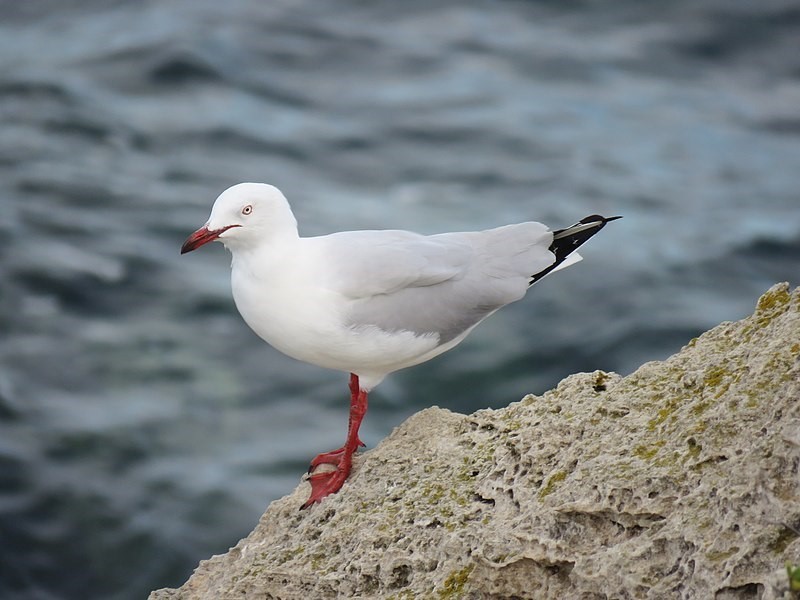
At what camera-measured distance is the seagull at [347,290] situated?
6.06 meters

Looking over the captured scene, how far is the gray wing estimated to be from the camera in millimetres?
6199

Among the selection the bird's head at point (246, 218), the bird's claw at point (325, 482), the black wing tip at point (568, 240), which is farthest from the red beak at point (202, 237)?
the black wing tip at point (568, 240)

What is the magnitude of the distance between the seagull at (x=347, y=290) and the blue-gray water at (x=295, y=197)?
6263 millimetres

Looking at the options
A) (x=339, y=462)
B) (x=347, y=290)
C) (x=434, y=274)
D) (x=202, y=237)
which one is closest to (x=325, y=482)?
(x=339, y=462)

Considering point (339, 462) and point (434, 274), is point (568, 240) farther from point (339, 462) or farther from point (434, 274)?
point (339, 462)

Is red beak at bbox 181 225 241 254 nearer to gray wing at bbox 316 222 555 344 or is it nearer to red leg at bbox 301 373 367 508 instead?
gray wing at bbox 316 222 555 344

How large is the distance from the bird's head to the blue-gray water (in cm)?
644

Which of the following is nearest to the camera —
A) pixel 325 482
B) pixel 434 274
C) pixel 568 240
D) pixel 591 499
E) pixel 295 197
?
pixel 591 499

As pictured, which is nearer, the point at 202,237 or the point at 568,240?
the point at 202,237

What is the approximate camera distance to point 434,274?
6.43 metres

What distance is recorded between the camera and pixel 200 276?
16.6 meters

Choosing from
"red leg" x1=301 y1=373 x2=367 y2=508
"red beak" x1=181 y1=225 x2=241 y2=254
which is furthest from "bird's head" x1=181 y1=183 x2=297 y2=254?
"red leg" x1=301 y1=373 x2=367 y2=508

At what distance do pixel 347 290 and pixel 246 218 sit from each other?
670 mm

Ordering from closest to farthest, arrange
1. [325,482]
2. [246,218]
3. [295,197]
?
[325,482] → [246,218] → [295,197]
